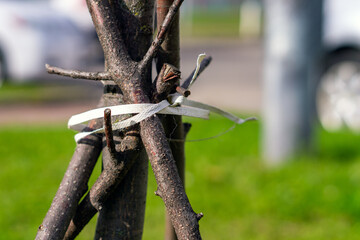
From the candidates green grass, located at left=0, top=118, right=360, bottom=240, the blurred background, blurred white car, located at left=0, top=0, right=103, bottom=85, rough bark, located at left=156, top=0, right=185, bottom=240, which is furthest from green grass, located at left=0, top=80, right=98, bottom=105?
rough bark, located at left=156, top=0, right=185, bottom=240

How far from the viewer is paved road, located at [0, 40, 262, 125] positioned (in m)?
7.18

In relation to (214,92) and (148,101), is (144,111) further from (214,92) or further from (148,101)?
(214,92)

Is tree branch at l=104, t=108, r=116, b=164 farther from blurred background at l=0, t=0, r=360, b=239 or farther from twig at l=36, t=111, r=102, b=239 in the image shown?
blurred background at l=0, t=0, r=360, b=239

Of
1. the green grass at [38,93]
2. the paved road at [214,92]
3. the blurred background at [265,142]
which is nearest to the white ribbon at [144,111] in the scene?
the blurred background at [265,142]

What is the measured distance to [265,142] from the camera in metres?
4.55

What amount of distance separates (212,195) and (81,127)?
253 centimetres

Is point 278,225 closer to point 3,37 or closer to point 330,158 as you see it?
point 330,158

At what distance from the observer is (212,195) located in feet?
12.4

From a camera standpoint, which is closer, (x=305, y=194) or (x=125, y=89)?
(x=125, y=89)

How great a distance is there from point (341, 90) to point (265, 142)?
177 cm

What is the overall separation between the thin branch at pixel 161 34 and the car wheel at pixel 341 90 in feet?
16.2

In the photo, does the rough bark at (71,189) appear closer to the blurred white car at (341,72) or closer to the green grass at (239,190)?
the green grass at (239,190)

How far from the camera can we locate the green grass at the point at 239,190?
10.9 feet

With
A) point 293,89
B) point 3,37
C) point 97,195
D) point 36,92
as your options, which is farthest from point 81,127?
point 36,92
